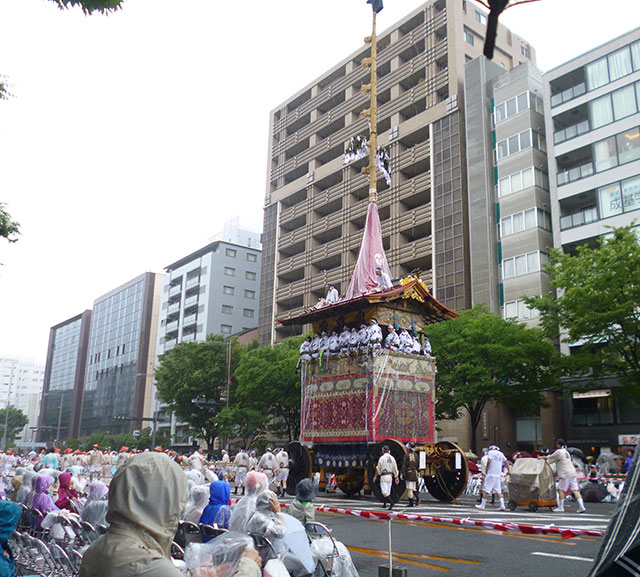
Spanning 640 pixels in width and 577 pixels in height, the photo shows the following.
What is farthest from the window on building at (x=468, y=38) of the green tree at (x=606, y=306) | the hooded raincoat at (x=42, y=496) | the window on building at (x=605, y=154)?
the hooded raincoat at (x=42, y=496)

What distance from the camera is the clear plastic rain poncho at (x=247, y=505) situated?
5.53 metres

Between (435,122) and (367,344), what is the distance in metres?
31.8

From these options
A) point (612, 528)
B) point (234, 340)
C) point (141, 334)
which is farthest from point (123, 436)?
point (612, 528)

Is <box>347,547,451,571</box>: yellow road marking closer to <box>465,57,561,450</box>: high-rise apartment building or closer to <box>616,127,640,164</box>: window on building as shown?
<box>465,57,561,450</box>: high-rise apartment building

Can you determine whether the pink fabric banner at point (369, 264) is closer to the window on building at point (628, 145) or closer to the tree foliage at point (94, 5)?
the tree foliage at point (94, 5)

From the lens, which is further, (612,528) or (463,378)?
(463,378)

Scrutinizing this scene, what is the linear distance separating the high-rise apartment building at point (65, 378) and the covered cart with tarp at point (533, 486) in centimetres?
10176

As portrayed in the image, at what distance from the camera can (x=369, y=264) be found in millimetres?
19188

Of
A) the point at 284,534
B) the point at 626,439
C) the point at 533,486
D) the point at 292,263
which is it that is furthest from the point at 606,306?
the point at 292,263

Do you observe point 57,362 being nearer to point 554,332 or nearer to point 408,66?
point 408,66

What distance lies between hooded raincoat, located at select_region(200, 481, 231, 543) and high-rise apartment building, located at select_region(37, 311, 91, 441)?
356 feet

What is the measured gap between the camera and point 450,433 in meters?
38.7

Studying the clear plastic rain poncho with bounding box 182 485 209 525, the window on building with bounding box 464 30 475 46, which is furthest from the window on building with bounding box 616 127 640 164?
the clear plastic rain poncho with bounding box 182 485 209 525

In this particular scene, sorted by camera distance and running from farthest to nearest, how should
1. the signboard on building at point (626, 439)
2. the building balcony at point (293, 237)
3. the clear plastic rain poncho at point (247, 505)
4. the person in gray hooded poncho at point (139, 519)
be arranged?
the building balcony at point (293, 237), the signboard on building at point (626, 439), the clear plastic rain poncho at point (247, 505), the person in gray hooded poncho at point (139, 519)
